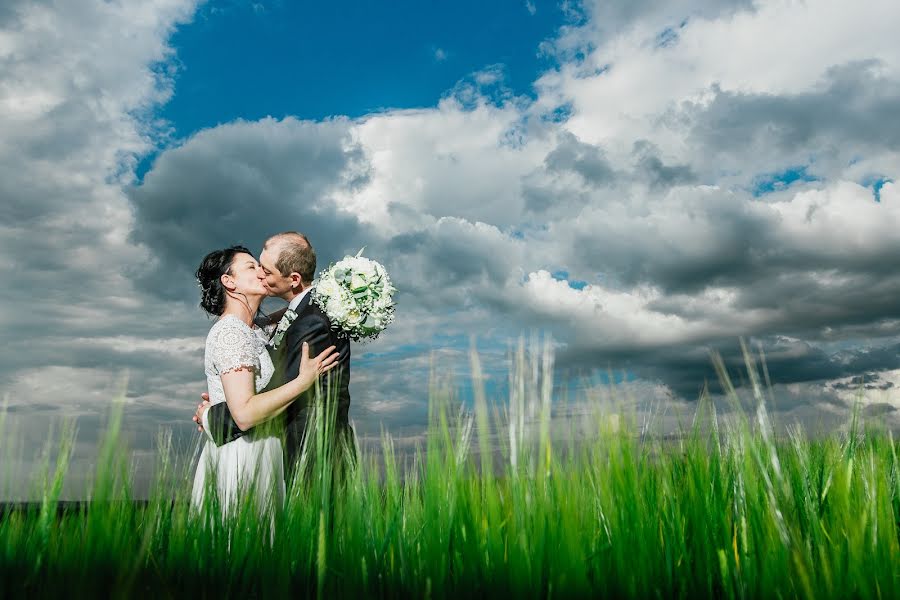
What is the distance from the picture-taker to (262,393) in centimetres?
538

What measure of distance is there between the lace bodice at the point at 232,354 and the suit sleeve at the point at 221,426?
0.23 metres

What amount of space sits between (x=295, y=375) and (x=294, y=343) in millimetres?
262

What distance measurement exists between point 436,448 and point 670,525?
1198 mm

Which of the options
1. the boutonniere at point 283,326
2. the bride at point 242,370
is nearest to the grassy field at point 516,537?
the bride at point 242,370

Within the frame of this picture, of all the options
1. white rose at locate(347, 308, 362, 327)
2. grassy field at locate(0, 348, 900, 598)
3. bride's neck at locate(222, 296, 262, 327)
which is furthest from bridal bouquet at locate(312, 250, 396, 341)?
grassy field at locate(0, 348, 900, 598)

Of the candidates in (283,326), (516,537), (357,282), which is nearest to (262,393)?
(283,326)

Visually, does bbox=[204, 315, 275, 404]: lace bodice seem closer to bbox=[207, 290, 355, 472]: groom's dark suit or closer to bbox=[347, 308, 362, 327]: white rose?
bbox=[207, 290, 355, 472]: groom's dark suit

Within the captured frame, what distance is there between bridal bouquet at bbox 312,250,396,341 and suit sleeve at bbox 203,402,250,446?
1090mm

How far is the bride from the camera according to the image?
207 inches

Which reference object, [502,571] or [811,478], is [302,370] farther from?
[811,478]

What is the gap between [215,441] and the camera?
5559 millimetres

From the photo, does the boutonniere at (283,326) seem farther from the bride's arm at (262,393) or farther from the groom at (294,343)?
the bride's arm at (262,393)

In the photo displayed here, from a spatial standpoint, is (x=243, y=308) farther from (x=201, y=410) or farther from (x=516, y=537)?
(x=516, y=537)

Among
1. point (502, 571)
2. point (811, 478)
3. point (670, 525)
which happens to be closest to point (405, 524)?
point (502, 571)
